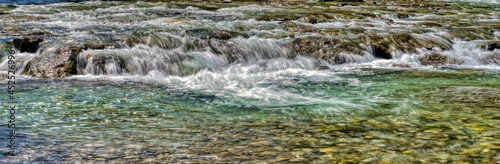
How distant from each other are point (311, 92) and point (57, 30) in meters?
12.9

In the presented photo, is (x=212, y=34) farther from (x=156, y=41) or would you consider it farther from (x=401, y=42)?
(x=401, y=42)

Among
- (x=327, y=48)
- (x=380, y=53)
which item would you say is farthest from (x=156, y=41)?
(x=380, y=53)

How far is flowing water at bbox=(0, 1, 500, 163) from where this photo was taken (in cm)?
845

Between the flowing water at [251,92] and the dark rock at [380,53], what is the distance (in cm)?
11

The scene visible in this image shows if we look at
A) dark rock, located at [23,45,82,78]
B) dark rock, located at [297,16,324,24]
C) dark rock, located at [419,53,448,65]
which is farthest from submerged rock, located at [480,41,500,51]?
dark rock, located at [23,45,82,78]

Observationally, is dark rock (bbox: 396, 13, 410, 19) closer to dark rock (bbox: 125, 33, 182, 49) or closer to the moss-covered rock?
the moss-covered rock

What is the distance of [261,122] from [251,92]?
12.0 ft

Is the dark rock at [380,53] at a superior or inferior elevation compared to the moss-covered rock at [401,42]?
inferior

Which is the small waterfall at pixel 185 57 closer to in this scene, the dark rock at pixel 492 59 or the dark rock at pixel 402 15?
the dark rock at pixel 492 59

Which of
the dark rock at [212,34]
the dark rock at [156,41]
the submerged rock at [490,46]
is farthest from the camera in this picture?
the submerged rock at [490,46]

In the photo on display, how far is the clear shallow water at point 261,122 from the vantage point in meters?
8.16

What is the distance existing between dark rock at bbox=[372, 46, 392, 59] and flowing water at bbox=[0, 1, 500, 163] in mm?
114

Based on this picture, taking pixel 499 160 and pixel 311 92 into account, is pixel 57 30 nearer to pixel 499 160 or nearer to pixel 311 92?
pixel 311 92

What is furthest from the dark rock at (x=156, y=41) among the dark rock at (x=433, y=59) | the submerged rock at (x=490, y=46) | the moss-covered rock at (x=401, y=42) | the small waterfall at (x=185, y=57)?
the submerged rock at (x=490, y=46)
